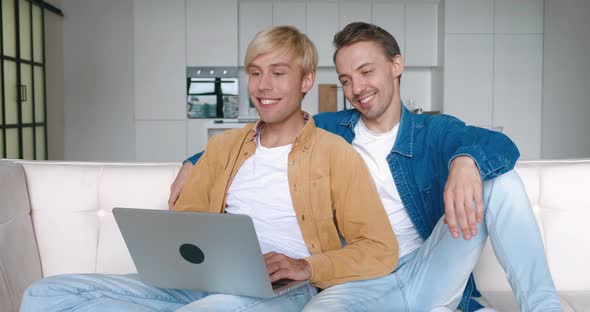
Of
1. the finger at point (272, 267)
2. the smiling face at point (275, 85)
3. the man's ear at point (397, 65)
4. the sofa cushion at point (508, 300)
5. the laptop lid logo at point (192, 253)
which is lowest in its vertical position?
the sofa cushion at point (508, 300)

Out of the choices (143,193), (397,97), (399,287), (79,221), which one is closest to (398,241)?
(399,287)

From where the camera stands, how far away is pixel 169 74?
253 inches

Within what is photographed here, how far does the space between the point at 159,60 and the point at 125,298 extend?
17.1 feet

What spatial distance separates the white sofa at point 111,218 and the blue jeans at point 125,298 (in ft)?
1.46

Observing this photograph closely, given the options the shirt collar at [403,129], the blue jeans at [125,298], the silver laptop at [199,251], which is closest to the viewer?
the silver laptop at [199,251]

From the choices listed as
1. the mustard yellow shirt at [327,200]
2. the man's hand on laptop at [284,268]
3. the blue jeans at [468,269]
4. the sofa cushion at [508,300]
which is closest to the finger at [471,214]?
the blue jeans at [468,269]

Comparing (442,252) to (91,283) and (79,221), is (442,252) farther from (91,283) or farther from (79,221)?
(79,221)

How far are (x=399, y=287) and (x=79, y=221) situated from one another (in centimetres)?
103

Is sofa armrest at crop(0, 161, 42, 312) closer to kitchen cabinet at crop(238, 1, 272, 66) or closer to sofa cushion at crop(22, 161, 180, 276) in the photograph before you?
sofa cushion at crop(22, 161, 180, 276)

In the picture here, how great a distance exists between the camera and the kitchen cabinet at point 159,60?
6355 millimetres

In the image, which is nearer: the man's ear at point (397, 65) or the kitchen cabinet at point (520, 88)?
the man's ear at point (397, 65)

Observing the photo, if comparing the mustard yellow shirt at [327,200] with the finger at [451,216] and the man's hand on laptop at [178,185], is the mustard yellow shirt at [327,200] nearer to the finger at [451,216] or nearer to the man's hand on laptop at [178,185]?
the man's hand on laptop at [178,185]

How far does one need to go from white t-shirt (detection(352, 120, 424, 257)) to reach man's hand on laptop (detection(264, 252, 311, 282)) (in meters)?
0.40

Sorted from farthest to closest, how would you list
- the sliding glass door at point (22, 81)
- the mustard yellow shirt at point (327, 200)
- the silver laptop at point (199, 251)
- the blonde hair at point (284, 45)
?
the sliding glass door at point (22, 81) → the blonde hair at point (284, 45) → the mustard yellow shirt at point (327, 200) → the silver laptop at point (199, 251)
